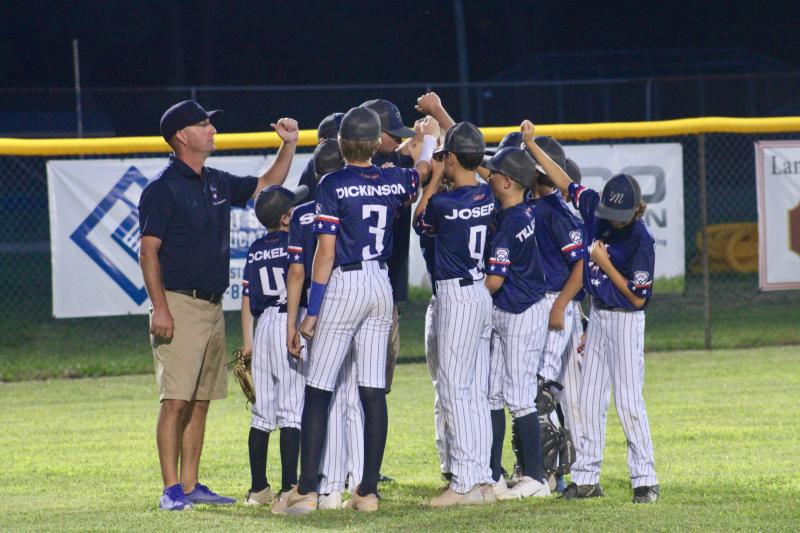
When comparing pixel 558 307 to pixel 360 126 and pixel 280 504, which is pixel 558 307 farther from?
pixel 280 504

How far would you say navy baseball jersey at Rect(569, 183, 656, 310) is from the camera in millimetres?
5750

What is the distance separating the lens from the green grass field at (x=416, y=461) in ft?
18.1

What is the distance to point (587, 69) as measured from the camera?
113ft

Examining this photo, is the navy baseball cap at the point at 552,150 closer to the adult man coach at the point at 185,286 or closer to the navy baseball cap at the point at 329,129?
the navy baseball cap at the point at 329,129

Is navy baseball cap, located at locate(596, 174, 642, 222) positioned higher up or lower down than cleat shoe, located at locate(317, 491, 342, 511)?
higher up

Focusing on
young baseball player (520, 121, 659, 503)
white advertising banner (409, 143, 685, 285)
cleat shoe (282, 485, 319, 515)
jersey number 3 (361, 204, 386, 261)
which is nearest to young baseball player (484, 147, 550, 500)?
young baseball player (520, 121, 659, 503)

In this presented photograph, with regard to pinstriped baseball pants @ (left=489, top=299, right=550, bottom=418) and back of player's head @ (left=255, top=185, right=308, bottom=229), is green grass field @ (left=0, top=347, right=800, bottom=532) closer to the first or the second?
pinstriped baseball pants @ (left=489, top=299, right=550, bottom=418)

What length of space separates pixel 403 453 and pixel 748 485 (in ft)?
7.04

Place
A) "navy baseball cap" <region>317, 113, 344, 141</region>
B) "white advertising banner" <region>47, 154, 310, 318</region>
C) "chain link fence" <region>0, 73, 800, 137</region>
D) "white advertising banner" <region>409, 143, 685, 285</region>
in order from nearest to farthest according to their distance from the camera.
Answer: "navy baseball cap" <region>317, 113, 344, 141</region> → "white advertising banner" <region>47, 154, 310, 318</region> → "white advertising banner" <region>409, 143, 685, 285</region> → "chain link fence" <region>0, 73, 800, 137</region>

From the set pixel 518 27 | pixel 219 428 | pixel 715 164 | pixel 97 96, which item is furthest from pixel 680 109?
pixel 219 428

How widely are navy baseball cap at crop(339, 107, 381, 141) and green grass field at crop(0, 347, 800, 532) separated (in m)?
1.77

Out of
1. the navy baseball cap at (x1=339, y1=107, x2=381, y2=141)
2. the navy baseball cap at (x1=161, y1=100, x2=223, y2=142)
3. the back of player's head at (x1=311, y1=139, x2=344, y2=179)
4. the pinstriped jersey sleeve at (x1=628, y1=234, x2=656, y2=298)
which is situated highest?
the navy baseball cap at (x1=161, y1=100, x2=223, y2=142)

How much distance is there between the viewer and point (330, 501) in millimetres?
5855

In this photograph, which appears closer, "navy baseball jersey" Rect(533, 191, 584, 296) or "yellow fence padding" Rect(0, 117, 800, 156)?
"navy baseball jersey" Rect(533, 191, 584, 296)
